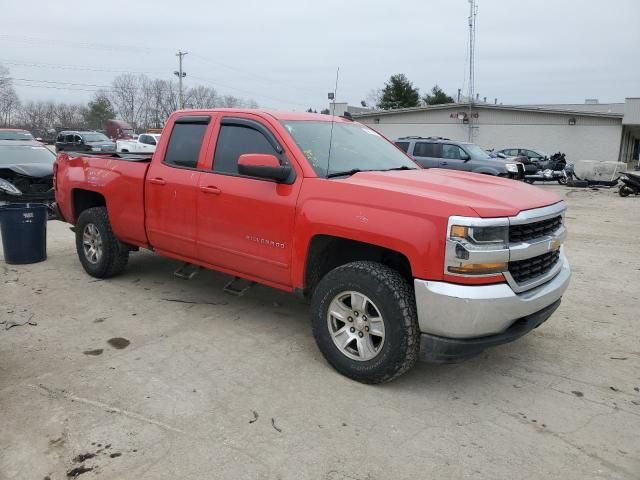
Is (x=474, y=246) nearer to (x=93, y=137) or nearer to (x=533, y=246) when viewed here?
(x=533, y=246)

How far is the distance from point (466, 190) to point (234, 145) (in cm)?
209

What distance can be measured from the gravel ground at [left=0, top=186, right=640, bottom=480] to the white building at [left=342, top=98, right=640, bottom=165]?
104 ft

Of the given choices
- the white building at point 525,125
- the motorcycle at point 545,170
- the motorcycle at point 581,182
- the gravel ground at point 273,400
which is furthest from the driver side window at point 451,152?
the white building at point 525,125

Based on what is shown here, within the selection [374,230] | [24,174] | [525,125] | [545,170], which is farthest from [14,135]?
[525,125]

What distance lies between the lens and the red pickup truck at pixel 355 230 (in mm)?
3285

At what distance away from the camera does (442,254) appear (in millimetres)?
3250

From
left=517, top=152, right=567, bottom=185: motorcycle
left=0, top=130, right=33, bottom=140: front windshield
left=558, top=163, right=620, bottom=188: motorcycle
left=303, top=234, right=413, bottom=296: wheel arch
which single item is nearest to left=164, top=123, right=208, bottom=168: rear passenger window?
left=303, top=234, right=413, bottom=296: wheel arch

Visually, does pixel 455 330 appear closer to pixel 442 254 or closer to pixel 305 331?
pixel 442 254

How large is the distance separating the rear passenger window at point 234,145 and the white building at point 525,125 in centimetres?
3121

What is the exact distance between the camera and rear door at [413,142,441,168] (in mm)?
16922

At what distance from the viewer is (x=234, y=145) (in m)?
4.65

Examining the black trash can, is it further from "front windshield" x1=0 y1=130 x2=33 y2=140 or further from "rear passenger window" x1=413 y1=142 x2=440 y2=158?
"rear passenger window" x1=413 y1=142 x2=440 y2=158

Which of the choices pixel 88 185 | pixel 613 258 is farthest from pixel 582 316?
pixel 88 185

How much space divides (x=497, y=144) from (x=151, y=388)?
37.9 meters
